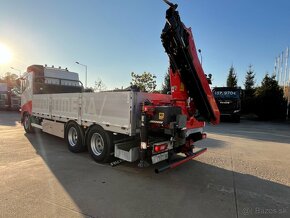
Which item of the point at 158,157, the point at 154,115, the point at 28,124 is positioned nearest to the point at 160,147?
the point at 158,157

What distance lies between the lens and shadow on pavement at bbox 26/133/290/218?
3.88 m

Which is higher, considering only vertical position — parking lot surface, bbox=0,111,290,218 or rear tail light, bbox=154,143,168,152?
rear tail light, bbox=154,143,168,152

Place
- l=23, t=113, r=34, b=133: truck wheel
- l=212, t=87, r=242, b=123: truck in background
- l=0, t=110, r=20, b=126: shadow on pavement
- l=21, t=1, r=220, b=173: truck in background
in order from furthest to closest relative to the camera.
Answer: l=212, t=87, r=242, b=123: truck in background < l=0, t=110, r=20, b=126: shadow on pavement < l=23, t=113, r=34, b=133: truck wheel < l=21, t=1, r=220, b=173: truck in background

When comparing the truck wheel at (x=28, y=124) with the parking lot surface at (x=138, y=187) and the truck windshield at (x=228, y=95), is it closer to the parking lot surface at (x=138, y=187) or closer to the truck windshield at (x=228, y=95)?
the parking lot surface at (x=138, y=187)

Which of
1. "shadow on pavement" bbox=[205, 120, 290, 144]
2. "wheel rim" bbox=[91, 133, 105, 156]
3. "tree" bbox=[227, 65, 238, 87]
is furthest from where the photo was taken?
"tree" bbox=[227, 65, 238, 87]

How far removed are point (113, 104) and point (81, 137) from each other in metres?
1.97

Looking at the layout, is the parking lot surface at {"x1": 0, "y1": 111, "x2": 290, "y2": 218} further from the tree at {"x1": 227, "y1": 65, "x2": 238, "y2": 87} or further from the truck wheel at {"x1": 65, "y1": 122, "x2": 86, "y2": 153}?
the tree at {"x1": 227, "y1": 65, "x2": 238, "y2": 87}

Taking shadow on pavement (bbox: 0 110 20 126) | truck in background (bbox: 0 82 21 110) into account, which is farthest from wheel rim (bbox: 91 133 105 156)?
truck in background (bbox: 0 82 21 110)

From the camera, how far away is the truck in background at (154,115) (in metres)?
5.21

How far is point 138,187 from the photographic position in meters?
4.83

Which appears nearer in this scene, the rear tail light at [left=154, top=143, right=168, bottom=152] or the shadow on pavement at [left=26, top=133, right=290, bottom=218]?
the shadow on pavement at [left=26, top=133, right=290, bottom=218]

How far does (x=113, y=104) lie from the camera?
577 centimetres

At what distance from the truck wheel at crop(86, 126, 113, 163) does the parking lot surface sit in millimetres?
238

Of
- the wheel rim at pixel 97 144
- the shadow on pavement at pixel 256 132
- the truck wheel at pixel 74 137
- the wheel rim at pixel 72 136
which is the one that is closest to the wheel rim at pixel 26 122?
the truck wheel at pixel 74 137
